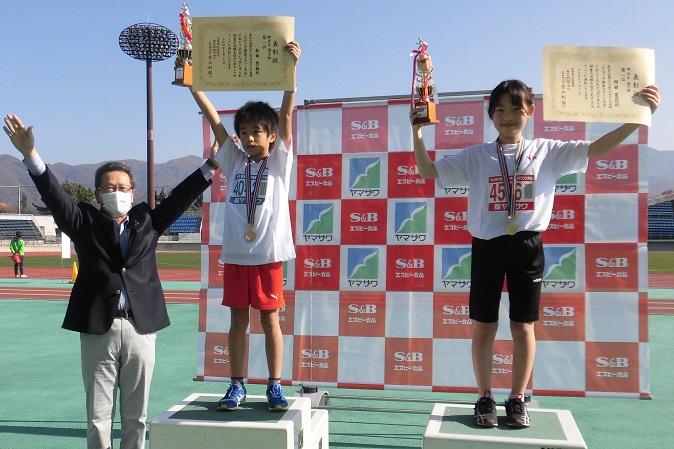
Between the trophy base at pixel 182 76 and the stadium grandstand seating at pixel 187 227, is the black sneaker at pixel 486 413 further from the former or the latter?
the stadium grandstand seating at pixel 187 227

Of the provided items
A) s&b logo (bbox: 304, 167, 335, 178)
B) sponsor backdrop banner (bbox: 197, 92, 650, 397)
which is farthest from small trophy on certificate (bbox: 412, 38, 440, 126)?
s&b logo (bbox: 304, 167, 335, 178)

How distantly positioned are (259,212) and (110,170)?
2.38 ft

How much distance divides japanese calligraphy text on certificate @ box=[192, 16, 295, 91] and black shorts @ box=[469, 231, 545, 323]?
3.95 ft

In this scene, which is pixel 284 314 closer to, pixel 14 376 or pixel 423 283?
pixel 423 283

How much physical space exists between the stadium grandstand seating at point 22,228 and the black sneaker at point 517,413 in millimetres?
63872

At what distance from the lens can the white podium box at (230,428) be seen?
2666mm

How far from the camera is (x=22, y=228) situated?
208ft

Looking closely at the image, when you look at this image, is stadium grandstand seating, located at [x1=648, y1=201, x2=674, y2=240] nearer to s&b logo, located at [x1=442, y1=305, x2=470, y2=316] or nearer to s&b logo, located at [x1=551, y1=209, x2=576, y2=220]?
s&b logo, located at [x1=551, y1=209, x2=576, y2=220]

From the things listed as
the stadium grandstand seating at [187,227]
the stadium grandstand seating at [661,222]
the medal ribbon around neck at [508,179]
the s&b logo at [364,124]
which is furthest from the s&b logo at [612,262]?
the stadium grandstand seating at [187,227]

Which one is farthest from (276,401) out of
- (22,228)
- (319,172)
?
(22,228)

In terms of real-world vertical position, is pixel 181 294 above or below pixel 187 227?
below

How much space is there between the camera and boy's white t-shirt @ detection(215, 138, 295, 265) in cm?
299

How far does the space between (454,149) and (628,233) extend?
1.18 m

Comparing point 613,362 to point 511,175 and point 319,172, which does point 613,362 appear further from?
point 319,172
